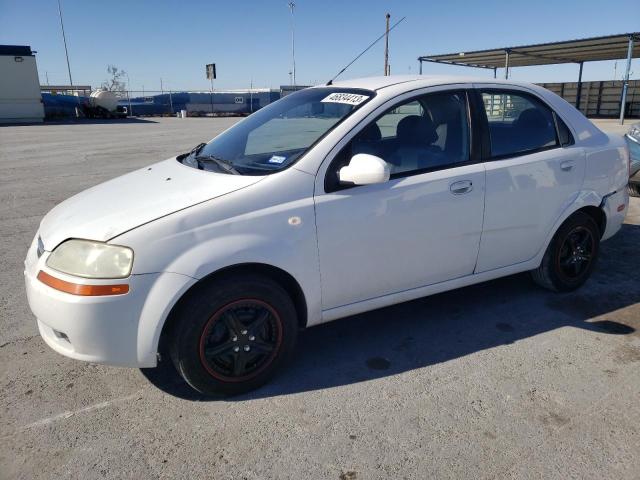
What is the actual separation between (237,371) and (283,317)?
382 millimetres

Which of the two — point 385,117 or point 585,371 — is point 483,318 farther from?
point 385,117

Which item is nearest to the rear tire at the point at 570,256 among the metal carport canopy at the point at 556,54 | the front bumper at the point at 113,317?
the front bumper at the point at 113,317

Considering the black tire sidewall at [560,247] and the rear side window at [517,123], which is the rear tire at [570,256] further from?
the rear side window at [517,123]

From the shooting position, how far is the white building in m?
28.8

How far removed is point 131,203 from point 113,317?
64cm

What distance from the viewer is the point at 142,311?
2369mm

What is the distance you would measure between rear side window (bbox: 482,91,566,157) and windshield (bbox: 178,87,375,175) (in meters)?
0.96

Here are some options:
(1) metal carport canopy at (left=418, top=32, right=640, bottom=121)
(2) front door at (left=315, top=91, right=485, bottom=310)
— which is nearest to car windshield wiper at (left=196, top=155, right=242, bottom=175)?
(2) front door at (left=315, top=91, right=485, bottom=310)

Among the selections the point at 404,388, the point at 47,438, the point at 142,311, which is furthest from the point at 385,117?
the point at 47,438

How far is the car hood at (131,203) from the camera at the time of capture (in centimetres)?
244

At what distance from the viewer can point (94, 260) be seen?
2.35 meters

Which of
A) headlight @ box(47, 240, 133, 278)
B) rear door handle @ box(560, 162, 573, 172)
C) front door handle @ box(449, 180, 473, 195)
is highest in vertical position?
rear door handle @ box(560, 162, 573, 172)

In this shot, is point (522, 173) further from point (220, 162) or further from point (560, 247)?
point (220, 162)

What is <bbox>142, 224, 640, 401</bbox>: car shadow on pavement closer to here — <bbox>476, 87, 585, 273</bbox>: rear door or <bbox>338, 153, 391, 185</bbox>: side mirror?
<bbox>476, 87, 585, 273</bbox>: rear door
